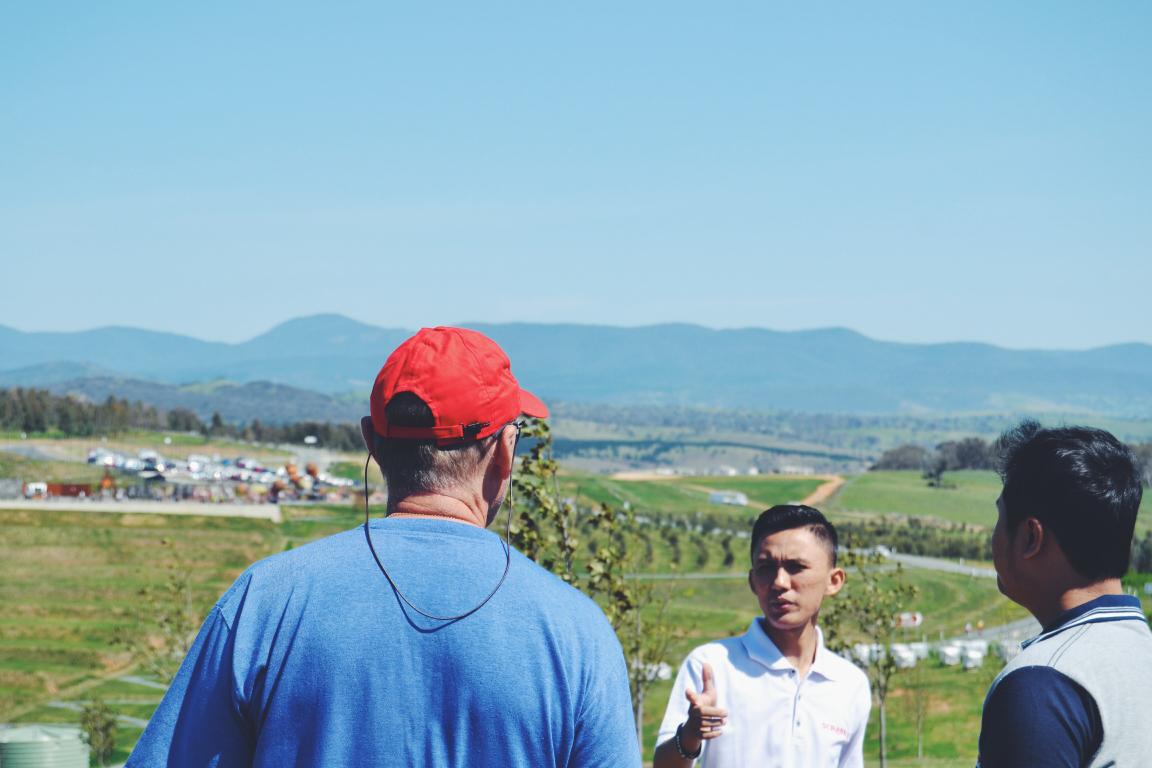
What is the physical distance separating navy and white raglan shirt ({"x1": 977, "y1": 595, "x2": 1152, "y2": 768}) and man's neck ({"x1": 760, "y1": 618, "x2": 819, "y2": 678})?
2.38 meters

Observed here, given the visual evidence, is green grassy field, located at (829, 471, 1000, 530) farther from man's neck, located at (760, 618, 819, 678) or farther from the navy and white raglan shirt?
the navy and white raglan shirt

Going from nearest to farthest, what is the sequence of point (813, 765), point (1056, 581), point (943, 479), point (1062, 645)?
point (1062, 645) < point (1056, 581) < point (813, 765) < point (943, 479)

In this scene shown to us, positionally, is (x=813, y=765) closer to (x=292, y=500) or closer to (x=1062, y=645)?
(x=1062, y=645)

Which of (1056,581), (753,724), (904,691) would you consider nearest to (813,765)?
(753,724)

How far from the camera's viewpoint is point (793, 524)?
240 inches

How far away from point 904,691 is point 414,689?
143 ft

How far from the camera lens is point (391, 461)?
3.49 m

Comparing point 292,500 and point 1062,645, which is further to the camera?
point 292,500

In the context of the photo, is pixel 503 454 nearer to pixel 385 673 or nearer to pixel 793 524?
pixel 385 673

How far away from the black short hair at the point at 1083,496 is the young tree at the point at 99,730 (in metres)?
31.3

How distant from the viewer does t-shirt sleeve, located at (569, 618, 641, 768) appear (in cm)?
325

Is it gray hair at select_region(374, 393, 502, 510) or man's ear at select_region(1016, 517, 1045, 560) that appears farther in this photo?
man's ear at select_region(1016, 517, 1045, 560)

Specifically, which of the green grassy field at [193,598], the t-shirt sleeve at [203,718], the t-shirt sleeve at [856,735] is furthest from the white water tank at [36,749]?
the green grassy field at [193,598]

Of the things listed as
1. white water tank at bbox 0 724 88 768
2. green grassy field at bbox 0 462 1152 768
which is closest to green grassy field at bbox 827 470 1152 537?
green grassy field at bbox 0 462 1152 768
